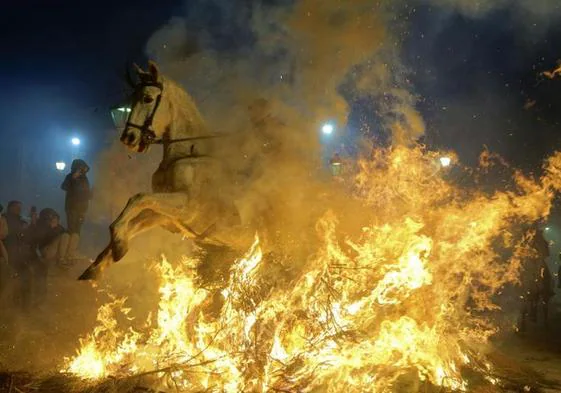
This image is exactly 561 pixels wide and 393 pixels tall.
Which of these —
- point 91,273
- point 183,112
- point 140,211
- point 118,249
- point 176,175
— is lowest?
point 91,273

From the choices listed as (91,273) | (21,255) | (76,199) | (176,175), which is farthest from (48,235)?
(176,175)

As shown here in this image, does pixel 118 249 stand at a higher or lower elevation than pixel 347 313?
higher

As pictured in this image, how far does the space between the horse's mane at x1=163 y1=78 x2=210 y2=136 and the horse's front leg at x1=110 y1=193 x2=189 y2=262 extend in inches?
44.8

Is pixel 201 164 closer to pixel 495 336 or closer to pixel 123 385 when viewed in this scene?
pixel 123 385

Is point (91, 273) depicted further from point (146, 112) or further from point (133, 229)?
point (146, 112)

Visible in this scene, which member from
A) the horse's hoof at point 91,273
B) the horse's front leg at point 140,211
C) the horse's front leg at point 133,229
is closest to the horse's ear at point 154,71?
the horse's front leg at point 140,211

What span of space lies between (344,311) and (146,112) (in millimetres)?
3993

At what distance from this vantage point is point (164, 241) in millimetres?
11875

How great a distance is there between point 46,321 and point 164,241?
3.33 meters

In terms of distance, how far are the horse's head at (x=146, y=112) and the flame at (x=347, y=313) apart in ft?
7.47

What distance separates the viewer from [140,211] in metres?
5.98

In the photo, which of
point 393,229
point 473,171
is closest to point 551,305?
point 473,171

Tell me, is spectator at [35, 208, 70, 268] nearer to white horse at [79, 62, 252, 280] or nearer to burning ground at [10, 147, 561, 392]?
burning ground at [10, 147, 561, 392]

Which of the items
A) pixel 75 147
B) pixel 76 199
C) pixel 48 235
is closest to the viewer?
pixel 48 235
